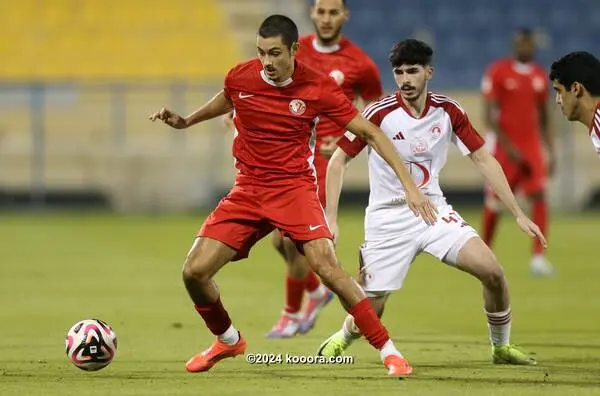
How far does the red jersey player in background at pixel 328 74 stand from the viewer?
9.52 m

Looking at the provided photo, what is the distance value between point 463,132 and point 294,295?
7.77 feet

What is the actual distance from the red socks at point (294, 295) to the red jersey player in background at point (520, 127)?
181 inches

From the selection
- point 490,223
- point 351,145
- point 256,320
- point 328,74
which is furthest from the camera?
point 490,223

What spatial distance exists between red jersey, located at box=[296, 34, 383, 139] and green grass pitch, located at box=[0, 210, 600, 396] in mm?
1589

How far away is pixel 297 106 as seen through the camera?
7430 millimetres

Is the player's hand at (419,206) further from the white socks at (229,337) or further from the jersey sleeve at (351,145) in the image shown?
the white socks at (229,337)

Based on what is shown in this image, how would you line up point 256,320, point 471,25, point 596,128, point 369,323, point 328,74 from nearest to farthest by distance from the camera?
1. point 596,128
2. point 369,323
3. point 328,74
4. point 256,320
5. point 471,25

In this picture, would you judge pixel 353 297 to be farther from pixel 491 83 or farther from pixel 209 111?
pixel 491 83

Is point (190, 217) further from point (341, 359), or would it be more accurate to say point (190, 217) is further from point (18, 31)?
point (341, 359)

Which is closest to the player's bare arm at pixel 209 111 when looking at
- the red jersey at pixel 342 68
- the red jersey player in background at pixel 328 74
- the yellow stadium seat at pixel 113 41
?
the red jersey player in background at pixel 328 74

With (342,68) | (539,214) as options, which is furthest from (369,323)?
(539,214)

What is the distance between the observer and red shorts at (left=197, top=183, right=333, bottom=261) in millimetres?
7359

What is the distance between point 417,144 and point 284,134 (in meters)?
0.87

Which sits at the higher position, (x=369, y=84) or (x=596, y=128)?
(x=596, y=128)
